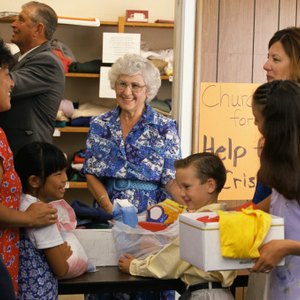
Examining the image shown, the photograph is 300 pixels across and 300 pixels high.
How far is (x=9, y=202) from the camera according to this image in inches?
72.2

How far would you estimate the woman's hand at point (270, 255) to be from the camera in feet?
5.29

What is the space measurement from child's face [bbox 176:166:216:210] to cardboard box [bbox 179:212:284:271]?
37cm

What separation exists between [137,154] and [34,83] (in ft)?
2.25

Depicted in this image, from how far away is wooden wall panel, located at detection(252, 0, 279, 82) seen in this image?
3.16 meters

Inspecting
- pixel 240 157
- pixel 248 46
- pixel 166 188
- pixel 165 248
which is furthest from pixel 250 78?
pixel 165 248

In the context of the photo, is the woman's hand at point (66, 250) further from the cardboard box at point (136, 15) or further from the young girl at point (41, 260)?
the cardboard box at point (136, 15)

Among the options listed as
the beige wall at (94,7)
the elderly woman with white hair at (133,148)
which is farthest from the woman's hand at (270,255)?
the beige wall at (94,7)

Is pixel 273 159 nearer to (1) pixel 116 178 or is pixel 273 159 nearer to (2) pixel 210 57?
(1) pixel 116 178

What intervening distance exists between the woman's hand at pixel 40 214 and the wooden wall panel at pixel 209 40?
1498 millimetres

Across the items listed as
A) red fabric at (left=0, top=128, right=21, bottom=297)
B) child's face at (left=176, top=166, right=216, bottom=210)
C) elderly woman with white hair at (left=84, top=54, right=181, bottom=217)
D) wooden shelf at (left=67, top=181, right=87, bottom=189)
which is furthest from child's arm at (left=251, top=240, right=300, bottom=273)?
wooden shelf at (left=67, top=181, right=87, bottom=189)

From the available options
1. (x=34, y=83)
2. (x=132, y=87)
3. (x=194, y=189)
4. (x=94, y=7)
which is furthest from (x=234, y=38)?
(x=94, y=7)

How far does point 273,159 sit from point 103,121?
1.25m

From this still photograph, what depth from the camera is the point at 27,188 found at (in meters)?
1.97

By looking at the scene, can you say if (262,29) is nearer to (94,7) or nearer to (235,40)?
(235,40)
